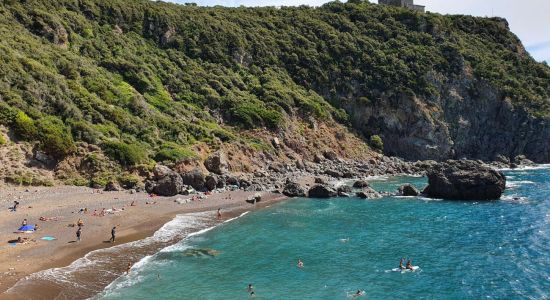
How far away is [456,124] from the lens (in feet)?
341

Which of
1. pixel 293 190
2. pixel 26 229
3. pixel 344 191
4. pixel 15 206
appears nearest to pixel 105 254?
pixel 26 229

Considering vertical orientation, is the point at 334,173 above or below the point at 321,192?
above

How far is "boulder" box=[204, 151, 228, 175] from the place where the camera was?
214ft

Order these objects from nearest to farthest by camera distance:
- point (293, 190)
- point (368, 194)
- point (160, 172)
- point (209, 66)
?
point (160, 172) < point (368, 194) < point (293, 190) < point (209, 66)

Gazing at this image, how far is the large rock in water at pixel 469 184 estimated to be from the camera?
58.6 m

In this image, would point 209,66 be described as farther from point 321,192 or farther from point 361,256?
point 361,256

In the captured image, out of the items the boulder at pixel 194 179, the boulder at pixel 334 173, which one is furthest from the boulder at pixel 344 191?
the boulder at pixel 194 179

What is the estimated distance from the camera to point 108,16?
96.8m

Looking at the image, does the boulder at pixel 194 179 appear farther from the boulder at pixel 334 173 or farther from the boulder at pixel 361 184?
the boulder at pixel 334 173

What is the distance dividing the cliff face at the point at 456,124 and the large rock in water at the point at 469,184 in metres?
37.4

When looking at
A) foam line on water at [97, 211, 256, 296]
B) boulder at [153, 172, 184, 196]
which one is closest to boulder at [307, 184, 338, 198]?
boulder at [153, 172, 184, 196]

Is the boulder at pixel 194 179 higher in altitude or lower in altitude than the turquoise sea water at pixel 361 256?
higher

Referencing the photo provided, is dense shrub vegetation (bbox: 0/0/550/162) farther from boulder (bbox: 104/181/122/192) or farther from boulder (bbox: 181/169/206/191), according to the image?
boulder (bbox: 104/181/122/192)

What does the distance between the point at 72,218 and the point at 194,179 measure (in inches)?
763
